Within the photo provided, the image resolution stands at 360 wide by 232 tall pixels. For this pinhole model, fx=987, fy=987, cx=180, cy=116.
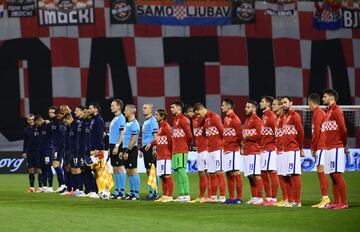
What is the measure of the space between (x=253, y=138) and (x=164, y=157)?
1869 millimetres

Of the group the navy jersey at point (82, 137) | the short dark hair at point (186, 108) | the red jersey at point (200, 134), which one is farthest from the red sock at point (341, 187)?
the navy jersey at point (82, 137)

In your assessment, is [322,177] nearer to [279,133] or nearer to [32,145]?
[279,133]

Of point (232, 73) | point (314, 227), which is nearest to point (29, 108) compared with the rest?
point (232, 73)

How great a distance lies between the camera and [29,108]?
27.4m

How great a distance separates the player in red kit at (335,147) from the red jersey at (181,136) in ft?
10.1

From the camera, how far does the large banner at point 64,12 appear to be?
1059 inches

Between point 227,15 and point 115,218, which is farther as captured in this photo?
point 227,15

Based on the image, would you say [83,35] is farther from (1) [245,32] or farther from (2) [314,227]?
(2) [314,227]

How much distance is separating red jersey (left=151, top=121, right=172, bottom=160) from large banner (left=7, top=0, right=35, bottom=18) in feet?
35.1

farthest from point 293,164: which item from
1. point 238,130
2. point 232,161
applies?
point 238,130

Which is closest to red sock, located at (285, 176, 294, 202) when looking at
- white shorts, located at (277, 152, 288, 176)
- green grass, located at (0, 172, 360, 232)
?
white shorts, located at (277, 152, 288, 176)

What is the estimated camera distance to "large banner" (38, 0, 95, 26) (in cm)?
2691

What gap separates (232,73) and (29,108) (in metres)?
6.05

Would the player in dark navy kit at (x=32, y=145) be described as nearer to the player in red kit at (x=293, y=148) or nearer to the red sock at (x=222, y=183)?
the red sock at (x=222, y=183)
